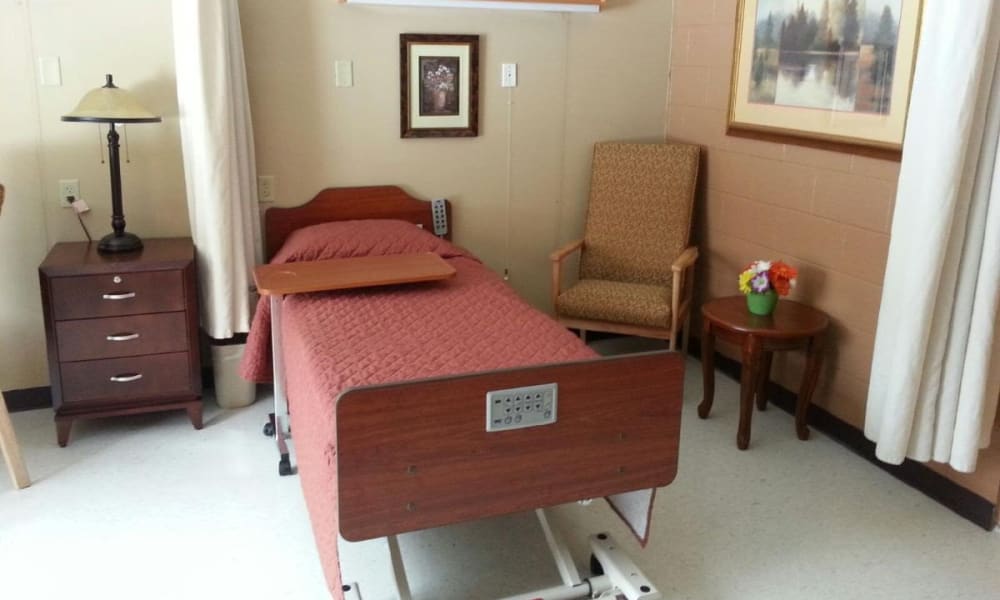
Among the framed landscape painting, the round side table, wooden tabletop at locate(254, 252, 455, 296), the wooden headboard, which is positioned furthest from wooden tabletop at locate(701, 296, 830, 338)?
the wooden headboard

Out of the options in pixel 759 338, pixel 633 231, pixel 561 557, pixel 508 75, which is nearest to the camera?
pixel 561 557

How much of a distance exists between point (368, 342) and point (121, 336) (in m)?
1.28

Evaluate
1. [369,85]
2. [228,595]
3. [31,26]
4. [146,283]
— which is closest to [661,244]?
[369,85]

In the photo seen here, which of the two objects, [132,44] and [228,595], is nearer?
[228,595]

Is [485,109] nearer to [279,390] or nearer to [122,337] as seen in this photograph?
[279,390]

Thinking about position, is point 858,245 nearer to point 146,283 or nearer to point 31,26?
point 146,283

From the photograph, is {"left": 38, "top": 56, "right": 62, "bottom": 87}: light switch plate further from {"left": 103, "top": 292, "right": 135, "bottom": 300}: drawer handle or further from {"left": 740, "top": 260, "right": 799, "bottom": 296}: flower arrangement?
{"left": 740, "top": 260, "right": 799, "bottom": 296}: flower arrangement

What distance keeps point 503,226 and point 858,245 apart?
166cm

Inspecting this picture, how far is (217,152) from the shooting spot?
3379 millimetres

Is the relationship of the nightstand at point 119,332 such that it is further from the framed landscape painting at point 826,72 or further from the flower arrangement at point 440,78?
the framed landscape painting at point 826,72

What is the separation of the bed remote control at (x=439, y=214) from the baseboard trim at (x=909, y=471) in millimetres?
1637

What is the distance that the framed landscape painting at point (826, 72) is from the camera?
3068 millimetres

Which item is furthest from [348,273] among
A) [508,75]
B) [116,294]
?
[508,75]

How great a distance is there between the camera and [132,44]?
11.4 ft
